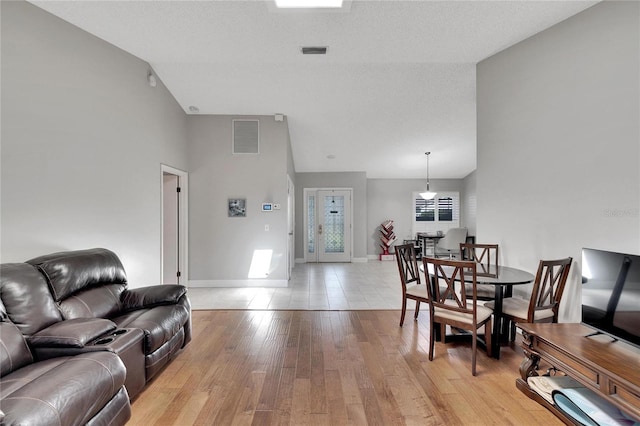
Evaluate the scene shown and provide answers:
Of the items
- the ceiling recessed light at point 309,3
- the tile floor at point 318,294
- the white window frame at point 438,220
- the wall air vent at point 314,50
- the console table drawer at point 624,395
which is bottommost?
the tile floor at point 318,294

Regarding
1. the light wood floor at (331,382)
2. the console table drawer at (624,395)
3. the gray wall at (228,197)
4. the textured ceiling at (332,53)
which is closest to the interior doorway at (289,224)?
the gray wall at (228,197)

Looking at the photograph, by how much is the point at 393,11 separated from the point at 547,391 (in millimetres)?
3243

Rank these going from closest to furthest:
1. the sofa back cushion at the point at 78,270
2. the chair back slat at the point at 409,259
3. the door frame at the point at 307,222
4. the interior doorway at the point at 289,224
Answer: the sofa back cushion at the point at 78,270 → the chair back slat at the point at 409,259 → the interior doorway at the point at 289,224 → the door frame at the point at 307,222

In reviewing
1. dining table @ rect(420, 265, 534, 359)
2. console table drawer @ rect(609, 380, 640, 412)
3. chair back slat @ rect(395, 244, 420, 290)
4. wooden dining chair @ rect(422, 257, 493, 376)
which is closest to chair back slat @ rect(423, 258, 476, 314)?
wooden dining chair @ rect(422, 257, 493, 376)

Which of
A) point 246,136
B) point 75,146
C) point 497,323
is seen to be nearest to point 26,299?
point 75,146

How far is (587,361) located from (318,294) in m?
3.42

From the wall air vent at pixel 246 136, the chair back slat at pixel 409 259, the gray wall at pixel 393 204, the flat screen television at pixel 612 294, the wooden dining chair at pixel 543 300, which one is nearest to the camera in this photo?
the flat screen television at pixel 612 294

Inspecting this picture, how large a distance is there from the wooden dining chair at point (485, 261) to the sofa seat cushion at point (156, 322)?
282cm

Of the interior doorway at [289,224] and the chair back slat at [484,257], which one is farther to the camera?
the interior doorway at [289,224]

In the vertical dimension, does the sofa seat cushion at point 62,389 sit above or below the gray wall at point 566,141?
below

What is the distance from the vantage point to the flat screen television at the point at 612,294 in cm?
164

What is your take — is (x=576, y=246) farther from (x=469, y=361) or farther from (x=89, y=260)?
(x=89, y=260)

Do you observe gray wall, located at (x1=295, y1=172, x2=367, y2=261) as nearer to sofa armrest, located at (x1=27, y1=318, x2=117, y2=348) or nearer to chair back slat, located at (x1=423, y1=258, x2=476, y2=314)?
chair back slat, located at (x1=423, y1=258, x2=476, y2=314)

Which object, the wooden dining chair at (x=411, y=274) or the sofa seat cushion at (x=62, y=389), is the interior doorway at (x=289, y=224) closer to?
the wooden dining chair at (x=411, y=274)
